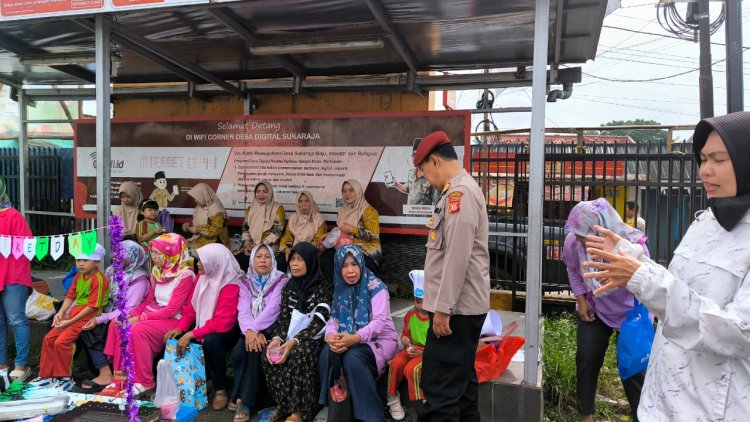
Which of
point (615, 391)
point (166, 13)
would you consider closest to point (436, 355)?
point (615, 391)

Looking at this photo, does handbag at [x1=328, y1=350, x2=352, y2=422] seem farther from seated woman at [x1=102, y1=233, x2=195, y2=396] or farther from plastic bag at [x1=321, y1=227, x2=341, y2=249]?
plastic bag at [x1=321, y1=227, x2=341, y2=249]

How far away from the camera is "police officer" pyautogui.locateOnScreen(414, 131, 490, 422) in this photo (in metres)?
2.62

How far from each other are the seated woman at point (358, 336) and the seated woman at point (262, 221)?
7.16 ft

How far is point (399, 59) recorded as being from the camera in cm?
558

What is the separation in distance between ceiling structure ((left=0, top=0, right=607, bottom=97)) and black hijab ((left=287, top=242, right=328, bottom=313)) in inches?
73.7

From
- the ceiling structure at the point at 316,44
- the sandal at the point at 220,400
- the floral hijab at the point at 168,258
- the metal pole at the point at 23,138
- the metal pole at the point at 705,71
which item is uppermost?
the metal pole at the point at 705,71

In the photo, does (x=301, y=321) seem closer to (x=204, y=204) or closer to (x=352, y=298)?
(x=352, y=298)

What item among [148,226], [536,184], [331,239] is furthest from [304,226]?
[536,184]

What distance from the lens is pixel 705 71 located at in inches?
316

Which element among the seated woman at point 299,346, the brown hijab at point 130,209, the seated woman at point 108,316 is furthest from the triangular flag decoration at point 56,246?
the brown hijab at point 130,209

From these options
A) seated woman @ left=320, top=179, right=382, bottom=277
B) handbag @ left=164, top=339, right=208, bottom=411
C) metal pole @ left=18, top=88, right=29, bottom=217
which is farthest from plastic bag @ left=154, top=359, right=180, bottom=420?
metal pole @ left=18, top=88, right=29, bottom=217

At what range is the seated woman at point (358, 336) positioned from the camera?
3400 millimetres

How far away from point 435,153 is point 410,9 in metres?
1.80

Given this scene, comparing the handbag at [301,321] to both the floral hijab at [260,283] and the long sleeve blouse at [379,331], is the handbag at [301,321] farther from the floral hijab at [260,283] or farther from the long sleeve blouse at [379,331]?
the floral hijab at [260,283]
